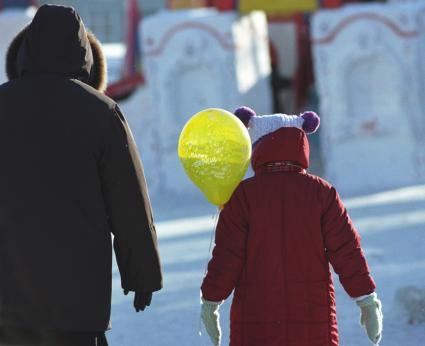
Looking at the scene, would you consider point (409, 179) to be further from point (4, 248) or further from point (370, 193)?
point (4, 248)

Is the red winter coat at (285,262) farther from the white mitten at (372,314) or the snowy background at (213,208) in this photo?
the snowy background at (213,208)

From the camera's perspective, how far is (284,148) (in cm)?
316

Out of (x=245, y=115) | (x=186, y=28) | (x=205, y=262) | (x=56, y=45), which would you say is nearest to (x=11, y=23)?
(x=186, y=28)

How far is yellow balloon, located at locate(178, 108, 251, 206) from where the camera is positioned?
3305 millimetres

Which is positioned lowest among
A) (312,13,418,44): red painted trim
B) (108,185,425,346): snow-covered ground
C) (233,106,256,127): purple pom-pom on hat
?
(108,185,425,346): snow-covered ground

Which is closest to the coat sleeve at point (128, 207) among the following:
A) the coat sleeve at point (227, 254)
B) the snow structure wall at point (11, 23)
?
the coat sleeve at point (227, 254)

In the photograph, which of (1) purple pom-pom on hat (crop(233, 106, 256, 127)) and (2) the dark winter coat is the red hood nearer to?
(1) purple pom-pom on hat (crop(233, 106, 256, 127))

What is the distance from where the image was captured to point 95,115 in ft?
9.05

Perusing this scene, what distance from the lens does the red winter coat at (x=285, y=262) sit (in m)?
3.05

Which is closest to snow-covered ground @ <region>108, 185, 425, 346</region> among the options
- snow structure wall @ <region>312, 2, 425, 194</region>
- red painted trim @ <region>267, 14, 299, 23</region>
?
snow structure wall @ <region>312, 2, 425, 194</region>

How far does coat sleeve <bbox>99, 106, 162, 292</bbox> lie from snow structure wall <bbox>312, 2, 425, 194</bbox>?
24.0 feet

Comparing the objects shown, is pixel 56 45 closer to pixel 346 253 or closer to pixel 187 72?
pixel 346 253

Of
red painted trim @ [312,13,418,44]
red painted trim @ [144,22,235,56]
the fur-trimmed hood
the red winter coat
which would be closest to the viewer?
the fur-trimmed hood

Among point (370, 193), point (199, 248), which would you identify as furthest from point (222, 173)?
point (370, 193)
